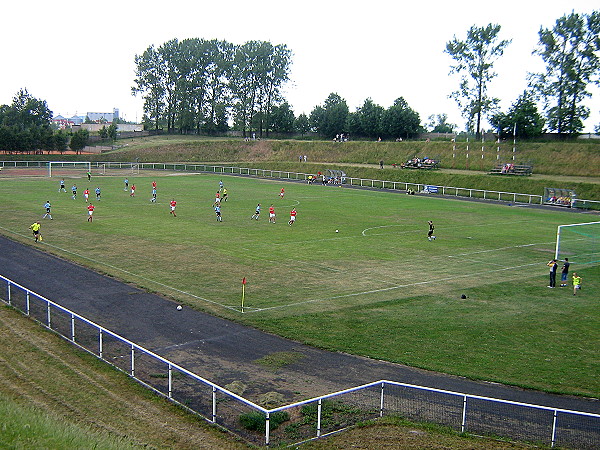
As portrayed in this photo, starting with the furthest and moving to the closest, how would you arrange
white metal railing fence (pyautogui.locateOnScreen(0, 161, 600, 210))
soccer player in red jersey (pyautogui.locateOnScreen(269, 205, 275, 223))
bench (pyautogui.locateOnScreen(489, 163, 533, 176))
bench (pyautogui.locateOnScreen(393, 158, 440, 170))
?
1. bench (pyautogui.locateOnScreen(393, 158, 440, 170))
2. bench (pyautogui.locateOnScreen(489, 163, 533, 176))
3. white metal railing fence (pyautogui.locateOnScreen(0, 161, 600, 210))
4. soccer player in red jersey (pyautogui.locateOnScreen(269, 205, 275, 223))

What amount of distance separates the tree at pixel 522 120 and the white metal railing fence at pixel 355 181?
82.2ft

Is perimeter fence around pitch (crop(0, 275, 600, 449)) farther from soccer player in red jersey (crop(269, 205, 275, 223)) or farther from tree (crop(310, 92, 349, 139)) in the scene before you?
tree (crop(310, 92, 349, 139))

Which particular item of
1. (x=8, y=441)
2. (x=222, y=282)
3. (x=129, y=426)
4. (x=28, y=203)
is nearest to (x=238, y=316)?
(x=222, y=282)

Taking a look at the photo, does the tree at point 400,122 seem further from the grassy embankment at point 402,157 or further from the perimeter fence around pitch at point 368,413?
the perimeter fence around pitch at point 368,413

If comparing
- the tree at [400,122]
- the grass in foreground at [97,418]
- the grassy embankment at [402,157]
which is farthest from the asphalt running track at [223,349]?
the tree at [400,122]

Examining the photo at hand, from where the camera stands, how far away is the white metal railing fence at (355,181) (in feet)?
237

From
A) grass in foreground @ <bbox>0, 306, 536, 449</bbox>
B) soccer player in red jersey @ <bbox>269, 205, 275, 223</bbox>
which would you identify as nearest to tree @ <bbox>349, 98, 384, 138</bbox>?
soccer player in red jersey @ <bbox>269, 205, 275, 223</bbox>

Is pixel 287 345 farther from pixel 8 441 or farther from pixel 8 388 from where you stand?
pixel 8 441

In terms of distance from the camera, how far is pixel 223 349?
812 inches

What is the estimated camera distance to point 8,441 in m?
10.9

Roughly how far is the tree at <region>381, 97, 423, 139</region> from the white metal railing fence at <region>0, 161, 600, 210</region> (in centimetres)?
3131

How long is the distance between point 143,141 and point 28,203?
8362cm

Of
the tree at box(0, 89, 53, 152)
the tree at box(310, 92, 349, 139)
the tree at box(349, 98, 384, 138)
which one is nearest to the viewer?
the tree at box(0, 89, 53, 152)

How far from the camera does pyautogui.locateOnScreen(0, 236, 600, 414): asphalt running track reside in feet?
58.0
